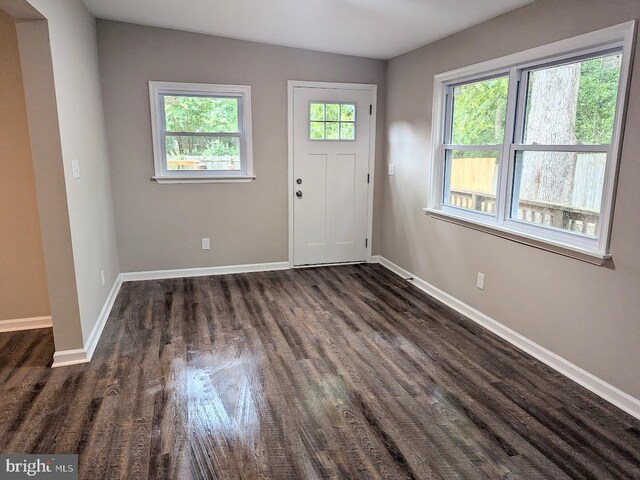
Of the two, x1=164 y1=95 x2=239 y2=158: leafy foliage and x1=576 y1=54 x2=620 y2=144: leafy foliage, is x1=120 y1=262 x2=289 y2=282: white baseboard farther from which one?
x1=576 y1=54 x2=620 y2=144: leafy foliage

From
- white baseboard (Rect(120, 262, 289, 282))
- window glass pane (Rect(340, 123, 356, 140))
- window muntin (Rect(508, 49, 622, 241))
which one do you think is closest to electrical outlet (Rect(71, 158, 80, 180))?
white baseboard (Rect(120, 262, 289, 282))

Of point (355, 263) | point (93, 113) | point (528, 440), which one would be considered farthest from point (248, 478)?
point (355, 263)

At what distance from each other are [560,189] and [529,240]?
0.39 meters

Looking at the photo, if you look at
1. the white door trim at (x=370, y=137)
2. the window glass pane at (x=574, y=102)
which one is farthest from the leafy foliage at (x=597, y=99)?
the white door trim at (x=370, y=137)

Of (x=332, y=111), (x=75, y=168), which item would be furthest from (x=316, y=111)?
(x=75, y=168)

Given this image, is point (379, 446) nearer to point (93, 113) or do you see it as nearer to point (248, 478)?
point (248, 478)

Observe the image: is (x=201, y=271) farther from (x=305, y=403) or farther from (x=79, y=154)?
(x=305, y=403)

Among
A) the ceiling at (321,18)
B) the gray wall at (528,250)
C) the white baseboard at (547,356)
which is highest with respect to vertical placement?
the ceiling at (321,18)

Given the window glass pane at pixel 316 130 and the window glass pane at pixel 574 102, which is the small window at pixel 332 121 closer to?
the window glass pane at pixel 316 130

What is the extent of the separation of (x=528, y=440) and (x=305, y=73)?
3966mm

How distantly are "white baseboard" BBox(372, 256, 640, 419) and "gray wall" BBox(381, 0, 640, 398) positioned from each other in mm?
42

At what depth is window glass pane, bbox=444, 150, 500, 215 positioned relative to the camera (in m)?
3.47

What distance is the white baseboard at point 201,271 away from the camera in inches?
179

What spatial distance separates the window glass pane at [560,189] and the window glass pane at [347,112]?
2.22 m
